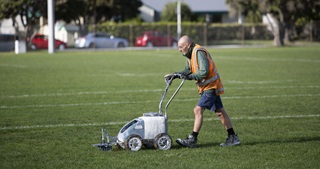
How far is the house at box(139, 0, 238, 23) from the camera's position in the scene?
7925 cm

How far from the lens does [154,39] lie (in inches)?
2170

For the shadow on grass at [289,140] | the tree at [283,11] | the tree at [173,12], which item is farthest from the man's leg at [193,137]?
the tree at [173,12]

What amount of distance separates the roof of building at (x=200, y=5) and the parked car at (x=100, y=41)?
24.1 meters

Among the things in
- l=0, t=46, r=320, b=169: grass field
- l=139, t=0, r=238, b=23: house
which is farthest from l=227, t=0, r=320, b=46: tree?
l=0, t=46, r=320, b=169: grass field

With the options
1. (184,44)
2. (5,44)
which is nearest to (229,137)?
(184,44)

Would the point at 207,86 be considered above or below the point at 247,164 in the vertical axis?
above

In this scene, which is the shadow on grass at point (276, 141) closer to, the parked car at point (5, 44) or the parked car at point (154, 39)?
the parked car at point (5, 44)

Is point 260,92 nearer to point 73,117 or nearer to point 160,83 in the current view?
point 160,83

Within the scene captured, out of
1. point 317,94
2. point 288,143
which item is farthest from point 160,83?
point 288,143

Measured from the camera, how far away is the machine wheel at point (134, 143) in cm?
903

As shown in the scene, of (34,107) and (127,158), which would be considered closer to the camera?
(127,158)

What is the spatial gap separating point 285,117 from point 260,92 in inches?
193

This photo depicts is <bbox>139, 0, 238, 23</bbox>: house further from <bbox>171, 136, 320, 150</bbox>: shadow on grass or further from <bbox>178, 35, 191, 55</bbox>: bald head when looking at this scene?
<bbox>178, 35, 191, 55</bbox>: bald head

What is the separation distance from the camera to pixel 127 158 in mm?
8633
